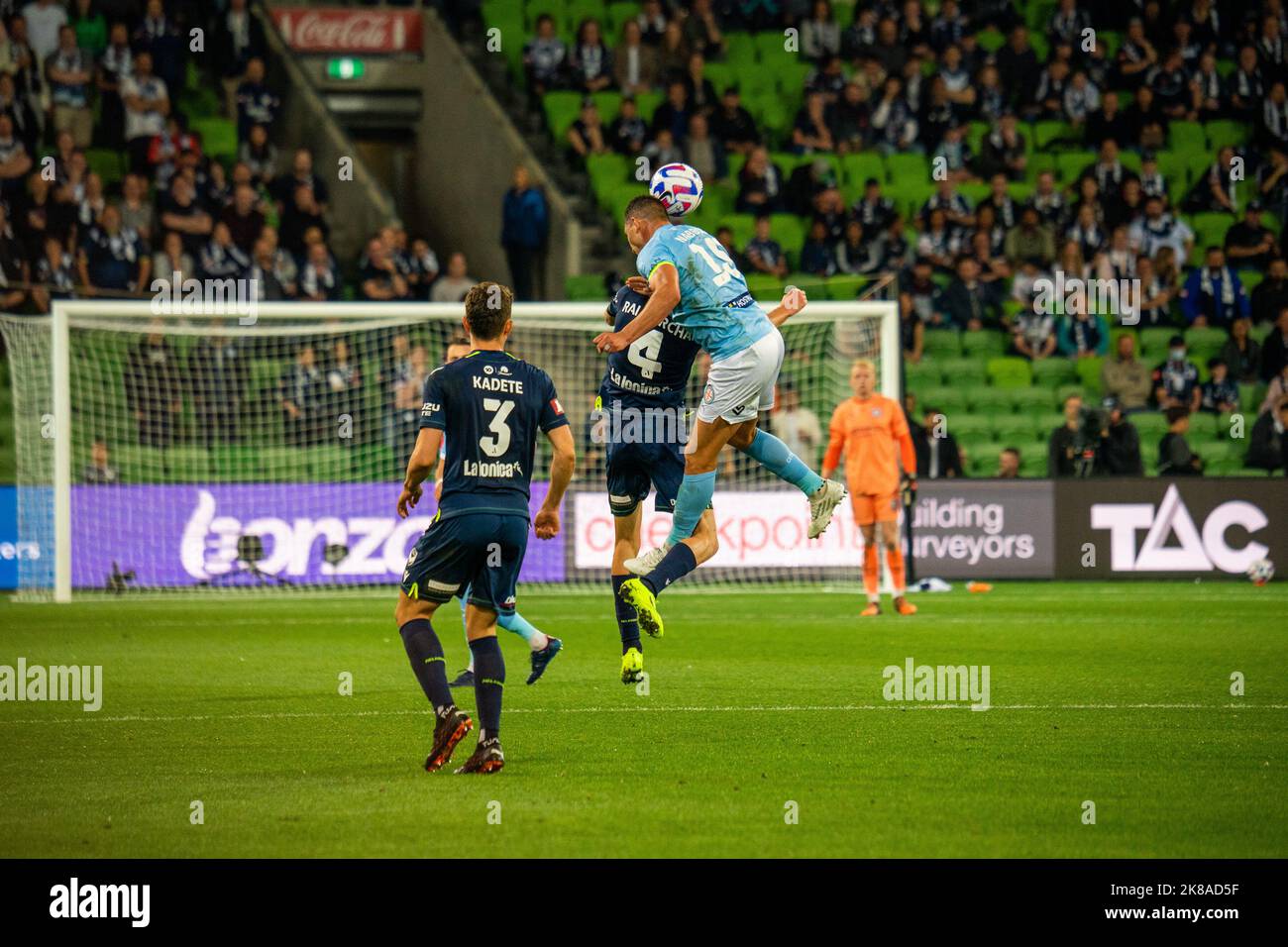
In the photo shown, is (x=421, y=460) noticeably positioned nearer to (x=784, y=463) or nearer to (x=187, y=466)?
(x=784, y=463)

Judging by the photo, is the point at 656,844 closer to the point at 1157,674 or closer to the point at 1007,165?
the point at 1157,674

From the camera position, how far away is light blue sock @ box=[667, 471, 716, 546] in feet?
32.8

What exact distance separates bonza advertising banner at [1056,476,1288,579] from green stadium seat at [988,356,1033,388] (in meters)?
3.35

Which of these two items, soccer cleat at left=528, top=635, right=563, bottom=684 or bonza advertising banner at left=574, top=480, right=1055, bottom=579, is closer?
soccer cleat at left=528, top=635, right=563, bottom=684

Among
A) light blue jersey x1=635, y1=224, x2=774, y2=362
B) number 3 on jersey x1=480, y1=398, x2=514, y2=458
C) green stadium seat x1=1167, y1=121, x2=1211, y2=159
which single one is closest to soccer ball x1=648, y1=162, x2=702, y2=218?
light blue jersey x1=635, y1=224, x2=774, y2=362

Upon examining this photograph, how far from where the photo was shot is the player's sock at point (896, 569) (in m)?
16.8

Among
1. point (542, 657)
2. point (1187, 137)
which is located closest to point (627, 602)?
point (542, 657)

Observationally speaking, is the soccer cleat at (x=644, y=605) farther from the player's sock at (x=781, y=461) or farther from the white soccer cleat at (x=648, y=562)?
the player's sock at (x=781, y=461)

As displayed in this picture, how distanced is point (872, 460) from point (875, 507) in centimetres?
45

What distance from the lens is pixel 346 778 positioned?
25.5 feet

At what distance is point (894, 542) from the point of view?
1689 centimetres

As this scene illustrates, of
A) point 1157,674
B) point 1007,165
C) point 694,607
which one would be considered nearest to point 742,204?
point 1007,165
